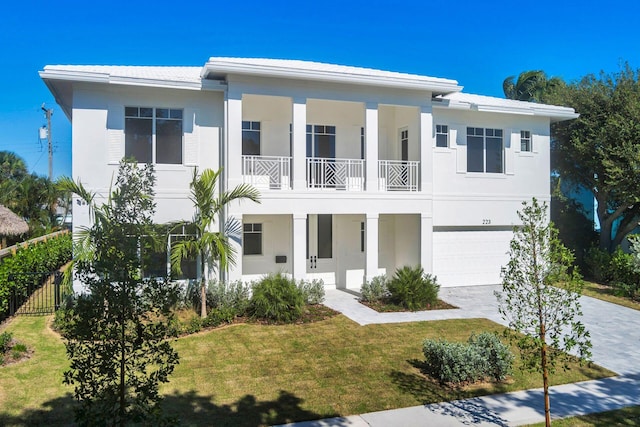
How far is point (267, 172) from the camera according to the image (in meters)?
15.4

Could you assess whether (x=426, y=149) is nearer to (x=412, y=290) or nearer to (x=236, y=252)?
(x=412, y=290)

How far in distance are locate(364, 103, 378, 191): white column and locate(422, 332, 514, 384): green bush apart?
24.4 ft

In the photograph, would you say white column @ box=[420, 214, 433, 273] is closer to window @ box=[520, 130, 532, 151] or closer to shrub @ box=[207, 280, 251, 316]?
window @ box=[520, 130, 532, 151]

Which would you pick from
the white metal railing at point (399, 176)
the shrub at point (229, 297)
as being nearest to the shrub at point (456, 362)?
the shrub at point (229, 297)

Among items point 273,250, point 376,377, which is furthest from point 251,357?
point 273,250

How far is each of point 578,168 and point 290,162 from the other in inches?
559

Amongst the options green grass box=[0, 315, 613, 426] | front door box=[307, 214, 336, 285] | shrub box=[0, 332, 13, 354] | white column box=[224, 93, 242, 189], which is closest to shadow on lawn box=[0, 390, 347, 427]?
green grass box=[0, 315, 613, 426]

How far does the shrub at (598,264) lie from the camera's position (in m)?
18.8

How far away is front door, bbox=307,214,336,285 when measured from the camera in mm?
16703

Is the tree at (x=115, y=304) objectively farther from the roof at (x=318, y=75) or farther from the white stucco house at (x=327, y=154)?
the roof at (x=318, y=75)

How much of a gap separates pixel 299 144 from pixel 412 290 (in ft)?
19.0

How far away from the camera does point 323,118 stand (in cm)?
1677

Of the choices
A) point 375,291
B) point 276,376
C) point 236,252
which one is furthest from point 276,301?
point 276,376

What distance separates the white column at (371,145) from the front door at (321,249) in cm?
248
